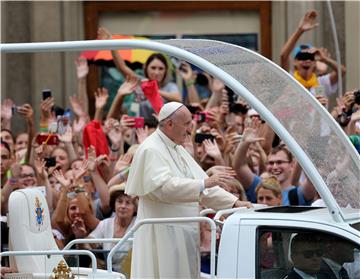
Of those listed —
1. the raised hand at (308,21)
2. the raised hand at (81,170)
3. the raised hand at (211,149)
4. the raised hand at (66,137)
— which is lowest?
the raised hand at (81,170)

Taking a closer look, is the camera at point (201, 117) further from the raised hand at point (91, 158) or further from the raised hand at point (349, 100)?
the raised hand at point (349, 100)

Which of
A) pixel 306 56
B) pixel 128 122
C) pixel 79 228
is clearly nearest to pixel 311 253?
pixel 79 228

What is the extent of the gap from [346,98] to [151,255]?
141 inches

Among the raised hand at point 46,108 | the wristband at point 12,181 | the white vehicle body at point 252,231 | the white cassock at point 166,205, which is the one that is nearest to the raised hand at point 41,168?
the wristband at point 12,181

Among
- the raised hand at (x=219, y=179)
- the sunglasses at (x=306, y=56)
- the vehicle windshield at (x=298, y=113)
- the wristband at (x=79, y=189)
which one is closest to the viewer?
the vehicle windshield at (x=298, y=113)

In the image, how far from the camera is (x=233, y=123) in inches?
444

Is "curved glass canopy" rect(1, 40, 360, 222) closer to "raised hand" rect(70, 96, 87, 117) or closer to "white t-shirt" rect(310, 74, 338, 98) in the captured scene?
"white t-shirt" rect(310, 74, 338, 98)

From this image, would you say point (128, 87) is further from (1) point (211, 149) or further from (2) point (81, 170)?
(1) point (211, 149)

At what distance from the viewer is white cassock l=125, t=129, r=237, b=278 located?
23.3 feet

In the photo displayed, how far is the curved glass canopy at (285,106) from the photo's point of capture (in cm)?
643

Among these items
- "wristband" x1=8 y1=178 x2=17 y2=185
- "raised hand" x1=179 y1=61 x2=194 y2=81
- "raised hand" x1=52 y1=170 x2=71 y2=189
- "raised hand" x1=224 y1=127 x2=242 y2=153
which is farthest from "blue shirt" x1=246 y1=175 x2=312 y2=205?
"raised hand" x1=179 y1=61 x2=194 y2=81

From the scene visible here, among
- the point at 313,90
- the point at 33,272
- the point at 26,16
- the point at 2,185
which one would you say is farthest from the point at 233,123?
the point at 26,16

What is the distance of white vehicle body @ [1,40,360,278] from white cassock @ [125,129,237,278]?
44 centimetres

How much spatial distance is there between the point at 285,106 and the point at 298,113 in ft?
0.40
